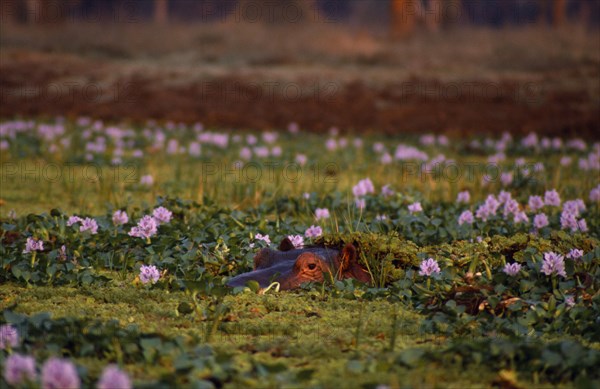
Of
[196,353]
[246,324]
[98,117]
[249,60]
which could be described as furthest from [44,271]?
[249,60]

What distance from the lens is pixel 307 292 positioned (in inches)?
192

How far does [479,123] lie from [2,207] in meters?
8.84

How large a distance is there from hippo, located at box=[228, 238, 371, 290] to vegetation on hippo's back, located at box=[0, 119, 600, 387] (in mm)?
67

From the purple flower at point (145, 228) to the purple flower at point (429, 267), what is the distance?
1818 mm

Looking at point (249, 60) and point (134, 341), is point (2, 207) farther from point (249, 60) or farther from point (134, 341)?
point (249, 60)

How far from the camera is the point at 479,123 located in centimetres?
1473

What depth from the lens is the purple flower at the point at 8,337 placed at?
350 centimetres

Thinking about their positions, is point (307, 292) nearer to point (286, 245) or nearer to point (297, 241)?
point (286, 245)

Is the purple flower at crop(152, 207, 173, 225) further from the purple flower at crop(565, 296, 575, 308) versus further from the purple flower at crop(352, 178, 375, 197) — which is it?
the purple flower at crop(565, 296, 575, 308)

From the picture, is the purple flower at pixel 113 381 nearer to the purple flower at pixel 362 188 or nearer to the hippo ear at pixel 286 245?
the hippo ear at pixel 286 245

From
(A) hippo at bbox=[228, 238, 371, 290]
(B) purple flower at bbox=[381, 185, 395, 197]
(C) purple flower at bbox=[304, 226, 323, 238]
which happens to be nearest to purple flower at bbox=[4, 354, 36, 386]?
(A) hippo at bbox=[228, 238, 371, 290]

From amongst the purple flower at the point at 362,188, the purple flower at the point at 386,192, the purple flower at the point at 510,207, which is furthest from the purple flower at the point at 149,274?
the purple flower at the point at 386,192

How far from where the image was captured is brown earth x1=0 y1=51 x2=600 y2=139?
48.7 ft

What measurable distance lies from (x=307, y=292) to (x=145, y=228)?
4.46ft
